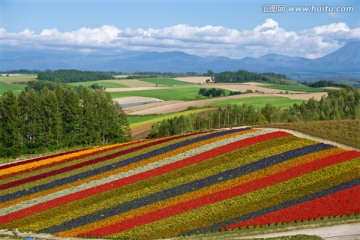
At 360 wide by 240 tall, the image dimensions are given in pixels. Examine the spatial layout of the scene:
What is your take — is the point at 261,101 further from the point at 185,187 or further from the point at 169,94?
the point at 185,187

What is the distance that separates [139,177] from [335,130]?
62.3ft

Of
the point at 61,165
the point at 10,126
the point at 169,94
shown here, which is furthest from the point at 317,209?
the point at 169,94

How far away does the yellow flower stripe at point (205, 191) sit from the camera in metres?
28.4

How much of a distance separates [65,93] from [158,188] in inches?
1449

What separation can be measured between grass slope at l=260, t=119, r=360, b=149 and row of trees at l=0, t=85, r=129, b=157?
30.3 meters

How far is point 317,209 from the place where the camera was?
91.8ft

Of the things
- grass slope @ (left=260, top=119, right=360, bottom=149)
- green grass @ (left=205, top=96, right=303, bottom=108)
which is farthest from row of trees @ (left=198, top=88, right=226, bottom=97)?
grass slope @ (left=260, top=119, right=360, bottom=149)

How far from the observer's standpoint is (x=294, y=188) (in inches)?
1252

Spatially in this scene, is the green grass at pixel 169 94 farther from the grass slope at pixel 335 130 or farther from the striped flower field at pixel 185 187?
the striped flower field at pixel 185 187

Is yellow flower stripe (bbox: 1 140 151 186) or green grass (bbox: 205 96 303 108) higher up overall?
green grass (bbox: 205 96 303 108)

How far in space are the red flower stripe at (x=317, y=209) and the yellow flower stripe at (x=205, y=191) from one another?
19.4 feet

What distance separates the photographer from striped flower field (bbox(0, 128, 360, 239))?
28000 mm

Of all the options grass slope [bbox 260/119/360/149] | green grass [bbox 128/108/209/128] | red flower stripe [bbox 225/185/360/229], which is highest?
grass slope [bbox 260/119/360/149]

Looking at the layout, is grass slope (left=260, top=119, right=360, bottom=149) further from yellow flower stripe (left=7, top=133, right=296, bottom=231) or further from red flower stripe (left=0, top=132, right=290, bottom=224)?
red flower stripe (left=0, top=132, right=290, bottom=224)
